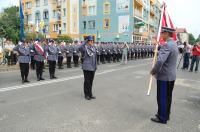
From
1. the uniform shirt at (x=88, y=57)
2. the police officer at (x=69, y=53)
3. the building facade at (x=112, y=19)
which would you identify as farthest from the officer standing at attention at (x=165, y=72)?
the building facade at (x=112, y=19)

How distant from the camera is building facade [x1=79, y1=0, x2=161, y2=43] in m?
45.4

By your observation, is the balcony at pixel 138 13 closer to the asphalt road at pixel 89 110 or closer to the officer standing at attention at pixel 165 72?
the asphalt road at pixel 89 110

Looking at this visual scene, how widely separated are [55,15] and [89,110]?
2025 inches

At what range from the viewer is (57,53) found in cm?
1397

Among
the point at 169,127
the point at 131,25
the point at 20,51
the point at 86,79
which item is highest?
the point at 131,25

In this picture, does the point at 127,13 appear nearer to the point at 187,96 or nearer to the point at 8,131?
the point at 187,96

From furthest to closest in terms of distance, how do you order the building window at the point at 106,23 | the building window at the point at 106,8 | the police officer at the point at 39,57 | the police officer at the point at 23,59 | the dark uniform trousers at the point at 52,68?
the building window at the point at 106,23 → the building window at the point at 106,8 → the dark uniform trousers at the point at 52,68 → the police officer at the point at 39,57 → the police officer at the point at 23,59

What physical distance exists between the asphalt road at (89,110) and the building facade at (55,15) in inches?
1604

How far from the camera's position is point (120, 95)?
823 cm

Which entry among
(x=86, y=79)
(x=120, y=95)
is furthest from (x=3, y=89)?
(x=120, y=95)

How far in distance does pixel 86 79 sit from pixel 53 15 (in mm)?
50504

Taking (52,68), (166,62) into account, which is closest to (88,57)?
(166,62)

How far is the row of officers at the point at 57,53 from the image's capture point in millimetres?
10742

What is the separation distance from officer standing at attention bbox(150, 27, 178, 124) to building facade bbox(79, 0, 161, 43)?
3871 cm
